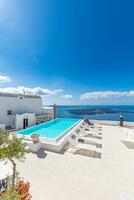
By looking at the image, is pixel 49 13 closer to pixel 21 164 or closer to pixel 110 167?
pixel 21 164

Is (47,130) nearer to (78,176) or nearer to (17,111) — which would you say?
(17,111)

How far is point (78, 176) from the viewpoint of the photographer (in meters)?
6.25

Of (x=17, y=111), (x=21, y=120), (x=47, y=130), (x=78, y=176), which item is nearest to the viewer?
(x=78, y=176)

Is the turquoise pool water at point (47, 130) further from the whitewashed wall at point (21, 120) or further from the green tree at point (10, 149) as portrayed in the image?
the green tree at point (10, 149)

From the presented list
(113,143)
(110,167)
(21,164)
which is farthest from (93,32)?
(21,164)

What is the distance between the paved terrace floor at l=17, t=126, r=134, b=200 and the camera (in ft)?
16.5

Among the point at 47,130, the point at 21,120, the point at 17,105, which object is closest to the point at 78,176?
the point at 47,130

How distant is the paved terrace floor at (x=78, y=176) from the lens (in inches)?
198

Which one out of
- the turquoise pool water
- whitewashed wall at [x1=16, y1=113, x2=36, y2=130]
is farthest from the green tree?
whitewashed wall at [x1=16, y1=113, x2=36, y2=130]

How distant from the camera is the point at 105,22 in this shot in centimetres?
1332

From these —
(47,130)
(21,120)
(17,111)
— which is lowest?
(47,130)

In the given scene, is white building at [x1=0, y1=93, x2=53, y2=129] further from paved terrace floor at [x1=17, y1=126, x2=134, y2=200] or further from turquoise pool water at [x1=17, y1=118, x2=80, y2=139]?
paved terrace floor at [x1=17, y1=126, x2=134, y2=200]

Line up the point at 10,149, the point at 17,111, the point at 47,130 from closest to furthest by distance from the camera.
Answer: the point at 10,149
the point at 47,130
the point at 17,111

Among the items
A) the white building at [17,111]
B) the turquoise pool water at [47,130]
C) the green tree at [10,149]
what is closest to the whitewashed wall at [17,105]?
the white building at [17,111]
